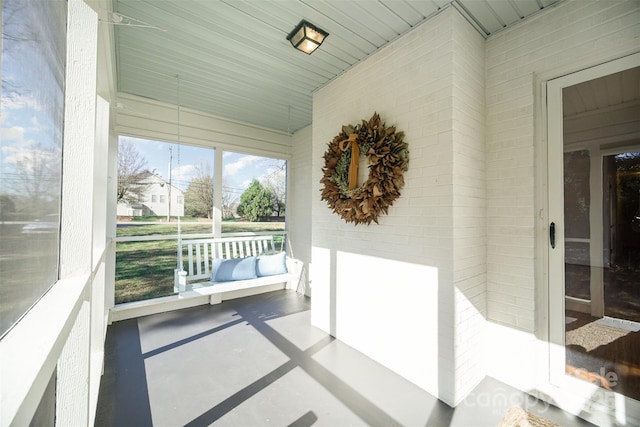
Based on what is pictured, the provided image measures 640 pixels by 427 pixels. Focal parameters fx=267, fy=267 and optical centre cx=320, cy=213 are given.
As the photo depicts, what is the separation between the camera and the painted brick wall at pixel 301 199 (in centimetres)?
449

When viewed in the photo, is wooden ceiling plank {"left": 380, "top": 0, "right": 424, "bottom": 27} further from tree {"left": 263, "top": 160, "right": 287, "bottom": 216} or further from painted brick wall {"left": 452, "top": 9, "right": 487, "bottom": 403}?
tree {"left": 263, "top": 160, "right": 287, "bottom": 216}

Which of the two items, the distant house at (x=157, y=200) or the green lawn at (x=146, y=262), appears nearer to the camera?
the green lawn at (x=146, y=262)

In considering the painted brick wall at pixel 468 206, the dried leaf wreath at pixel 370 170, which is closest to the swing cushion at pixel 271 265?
the dried leaf wreath at pixel 370 170

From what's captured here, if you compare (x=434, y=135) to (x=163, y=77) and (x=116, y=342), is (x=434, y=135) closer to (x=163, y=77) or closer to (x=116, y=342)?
(x=163, y=77)

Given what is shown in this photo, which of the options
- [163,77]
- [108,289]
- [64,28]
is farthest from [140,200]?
[64,28]

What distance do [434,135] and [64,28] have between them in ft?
7.13

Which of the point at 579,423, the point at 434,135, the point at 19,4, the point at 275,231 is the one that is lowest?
the point at 579,423

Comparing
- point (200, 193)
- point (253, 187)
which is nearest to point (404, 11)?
point (253, 187)

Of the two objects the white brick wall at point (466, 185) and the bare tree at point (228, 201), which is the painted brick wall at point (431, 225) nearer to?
the white brick wall at point (466, 185)

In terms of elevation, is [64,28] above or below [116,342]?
above

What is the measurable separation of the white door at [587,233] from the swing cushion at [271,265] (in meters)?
3.12

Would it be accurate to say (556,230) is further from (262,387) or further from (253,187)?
(253,187)

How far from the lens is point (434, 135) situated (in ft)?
6.84

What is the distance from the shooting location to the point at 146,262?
381 centimetres
